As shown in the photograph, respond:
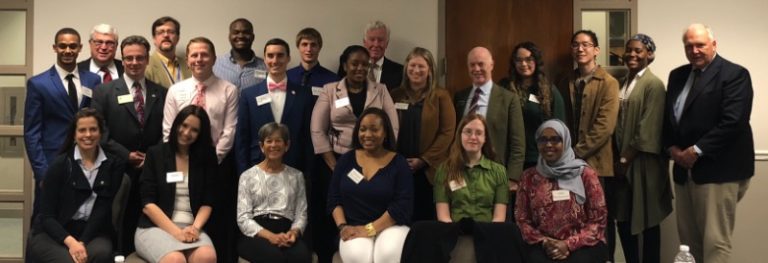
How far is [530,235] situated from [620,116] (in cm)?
128

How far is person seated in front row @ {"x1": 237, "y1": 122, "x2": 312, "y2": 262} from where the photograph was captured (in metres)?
3.66

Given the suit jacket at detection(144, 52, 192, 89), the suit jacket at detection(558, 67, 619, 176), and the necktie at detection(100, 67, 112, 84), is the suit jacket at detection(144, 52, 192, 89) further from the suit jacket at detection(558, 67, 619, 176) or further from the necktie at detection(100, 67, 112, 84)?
the suit jacket at detection(558, 67, 619, 176)

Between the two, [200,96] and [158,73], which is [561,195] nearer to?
[200,96]

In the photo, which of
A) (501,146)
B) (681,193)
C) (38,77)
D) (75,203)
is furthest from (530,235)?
(38,77)

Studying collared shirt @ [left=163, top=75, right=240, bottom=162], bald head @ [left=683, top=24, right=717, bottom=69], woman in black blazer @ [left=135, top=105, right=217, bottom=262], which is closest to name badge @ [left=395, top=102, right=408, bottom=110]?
collared shirt @ [left=163, top=75, right=240, bottom=162]

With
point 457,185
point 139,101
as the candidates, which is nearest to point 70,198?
point 139,101

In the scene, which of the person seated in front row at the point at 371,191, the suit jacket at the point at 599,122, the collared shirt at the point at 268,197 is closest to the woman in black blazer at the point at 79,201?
the collared shirt at the point at 268,197

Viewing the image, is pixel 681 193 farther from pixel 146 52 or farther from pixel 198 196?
pixel 146 52

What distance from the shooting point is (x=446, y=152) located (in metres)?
4.13

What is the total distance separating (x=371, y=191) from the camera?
3.74m

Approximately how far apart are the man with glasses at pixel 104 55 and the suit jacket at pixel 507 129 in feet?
7.27

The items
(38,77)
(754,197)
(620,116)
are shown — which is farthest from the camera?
(754,197)

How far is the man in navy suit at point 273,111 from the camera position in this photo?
13.4 feet

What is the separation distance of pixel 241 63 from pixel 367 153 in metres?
1.18
